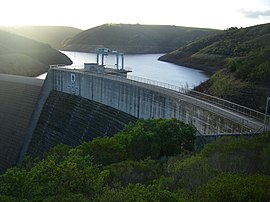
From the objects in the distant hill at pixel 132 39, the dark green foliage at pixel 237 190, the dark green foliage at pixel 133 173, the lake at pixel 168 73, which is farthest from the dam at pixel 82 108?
the distant hill at pixel 132 39

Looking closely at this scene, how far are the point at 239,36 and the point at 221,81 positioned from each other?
35820 mm

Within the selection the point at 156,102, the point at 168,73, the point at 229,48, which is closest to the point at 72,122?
the point at 156,102

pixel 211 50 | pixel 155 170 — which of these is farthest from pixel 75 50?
pixel 155 170

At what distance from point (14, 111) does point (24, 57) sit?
1569 inches

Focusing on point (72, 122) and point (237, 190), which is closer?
point (237, 190)

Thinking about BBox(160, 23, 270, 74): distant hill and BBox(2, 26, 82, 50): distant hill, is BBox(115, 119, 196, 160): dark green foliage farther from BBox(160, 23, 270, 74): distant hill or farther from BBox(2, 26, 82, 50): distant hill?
BBox(2, 26, 82, 50): distant hill

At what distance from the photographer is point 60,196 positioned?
8125 millimetres

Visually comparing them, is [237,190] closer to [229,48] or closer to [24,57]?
[229,48]

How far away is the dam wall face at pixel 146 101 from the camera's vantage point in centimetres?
1897

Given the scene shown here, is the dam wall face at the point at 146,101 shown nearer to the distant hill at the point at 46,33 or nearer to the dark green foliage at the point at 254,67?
the dark green foliage at the point at 254,67

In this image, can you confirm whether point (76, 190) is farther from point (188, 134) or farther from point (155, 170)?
point (188, 134)

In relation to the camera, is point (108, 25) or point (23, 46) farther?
point (108, 25)

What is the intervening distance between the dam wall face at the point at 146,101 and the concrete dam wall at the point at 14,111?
236 cm

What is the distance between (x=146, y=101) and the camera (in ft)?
81.1
